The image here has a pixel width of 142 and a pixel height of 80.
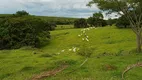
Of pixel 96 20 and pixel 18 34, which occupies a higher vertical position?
pixel 96 20

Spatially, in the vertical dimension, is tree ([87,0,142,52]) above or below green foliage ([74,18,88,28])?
above

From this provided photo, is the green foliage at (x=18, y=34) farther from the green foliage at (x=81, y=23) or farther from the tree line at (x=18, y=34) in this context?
the green foliage at (x=81, y=23)

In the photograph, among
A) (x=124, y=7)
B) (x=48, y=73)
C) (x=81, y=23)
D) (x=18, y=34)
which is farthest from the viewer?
(x=81, y=23)

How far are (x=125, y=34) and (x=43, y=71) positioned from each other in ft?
159

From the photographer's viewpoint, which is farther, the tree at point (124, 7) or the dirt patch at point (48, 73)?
the tree at point (124, 7)

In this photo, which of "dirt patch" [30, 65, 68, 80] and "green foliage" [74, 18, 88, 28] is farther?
"green foliage" [74, 18, 88, 28]

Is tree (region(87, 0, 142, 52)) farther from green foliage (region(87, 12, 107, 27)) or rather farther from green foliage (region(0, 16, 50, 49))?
green foliage (region(87, 12, 107, 27))

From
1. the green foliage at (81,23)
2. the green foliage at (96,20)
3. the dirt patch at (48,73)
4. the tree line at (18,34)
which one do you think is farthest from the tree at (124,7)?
the green foliage at (81,23)

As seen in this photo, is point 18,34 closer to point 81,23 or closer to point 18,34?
point 18,34

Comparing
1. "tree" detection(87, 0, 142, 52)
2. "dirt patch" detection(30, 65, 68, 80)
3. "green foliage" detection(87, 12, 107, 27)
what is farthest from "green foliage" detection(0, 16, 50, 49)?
"dirt patch" detection(30, 65, 68, 80)

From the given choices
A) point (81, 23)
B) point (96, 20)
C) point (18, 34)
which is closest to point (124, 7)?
point (18, 34)

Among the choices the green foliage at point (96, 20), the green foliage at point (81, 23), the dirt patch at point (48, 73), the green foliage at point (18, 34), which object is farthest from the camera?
the green foliage at point (81, 23)

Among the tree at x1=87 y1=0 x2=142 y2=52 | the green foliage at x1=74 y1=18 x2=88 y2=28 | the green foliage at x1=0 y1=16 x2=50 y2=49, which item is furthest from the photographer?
the green foliage at x1=74 y1=18 x2=88 y2=28

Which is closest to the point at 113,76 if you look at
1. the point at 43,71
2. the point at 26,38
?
the point at 43,71
